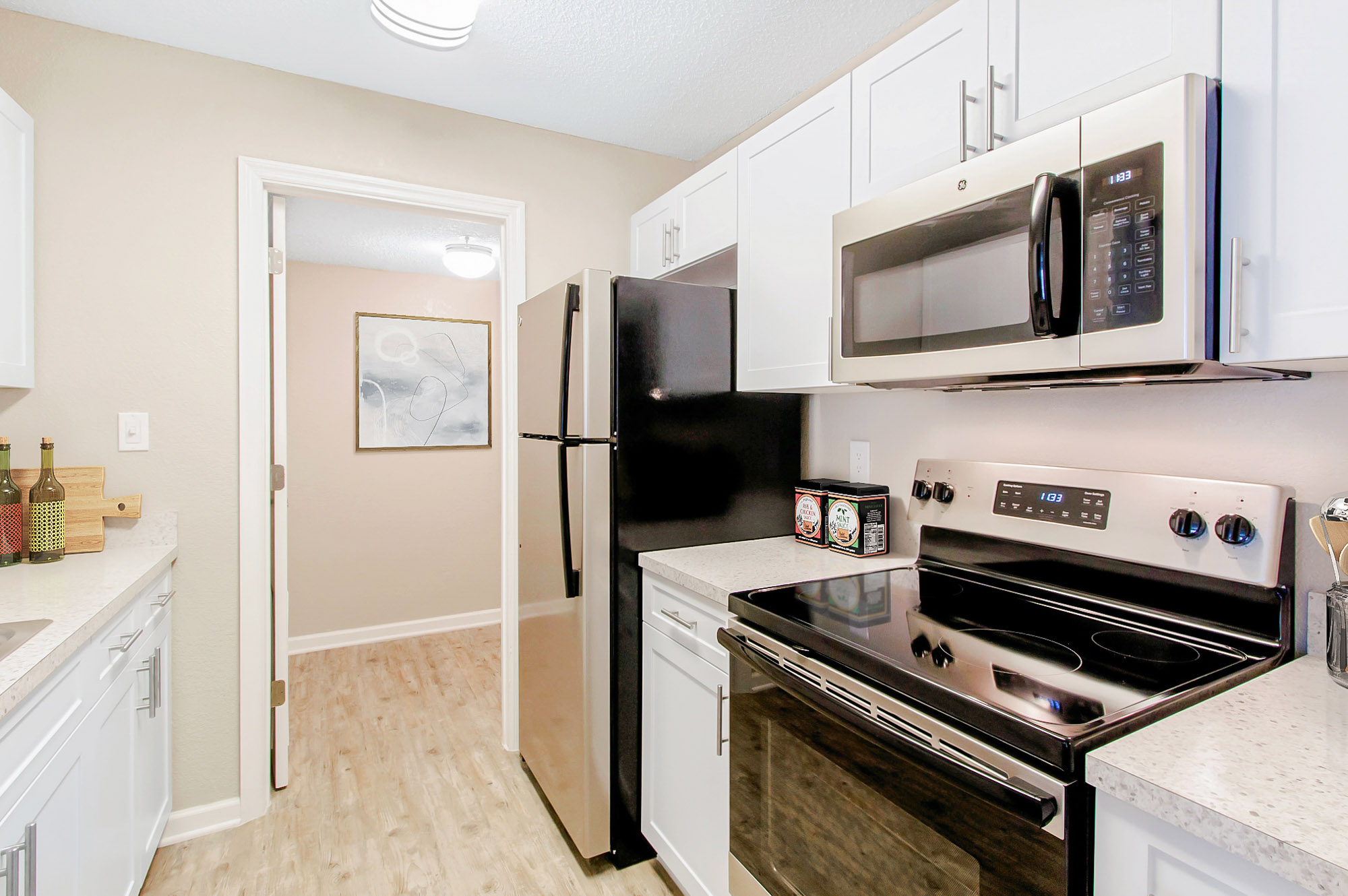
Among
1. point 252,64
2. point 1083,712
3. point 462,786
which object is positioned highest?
point 252,64

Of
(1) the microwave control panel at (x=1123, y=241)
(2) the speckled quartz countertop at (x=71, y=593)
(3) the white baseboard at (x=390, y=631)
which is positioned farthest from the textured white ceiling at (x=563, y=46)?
(3) the white baseboard at (x=390, y=631)

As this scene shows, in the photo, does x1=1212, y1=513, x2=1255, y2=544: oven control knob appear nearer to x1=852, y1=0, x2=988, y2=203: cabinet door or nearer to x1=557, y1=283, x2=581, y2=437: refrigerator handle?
x1=852, y1=0, x2=988, y2=203: cabinet door

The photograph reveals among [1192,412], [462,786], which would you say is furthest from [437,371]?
[1192,412]

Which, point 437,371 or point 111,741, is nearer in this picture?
point 111,741

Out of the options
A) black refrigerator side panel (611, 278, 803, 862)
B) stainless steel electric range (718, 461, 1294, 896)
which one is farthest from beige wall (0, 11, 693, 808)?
stainless steel electric range (718, 461, 1294, 896)

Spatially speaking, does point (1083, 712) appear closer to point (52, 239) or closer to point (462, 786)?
point (462, 786)

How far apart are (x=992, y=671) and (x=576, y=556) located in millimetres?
1184

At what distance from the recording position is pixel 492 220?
100 inches

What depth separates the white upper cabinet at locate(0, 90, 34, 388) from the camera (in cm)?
170

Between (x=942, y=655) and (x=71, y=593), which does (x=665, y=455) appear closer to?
(x=942, y=655)

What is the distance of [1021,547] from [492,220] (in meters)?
2.14

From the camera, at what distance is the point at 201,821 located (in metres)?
2.09

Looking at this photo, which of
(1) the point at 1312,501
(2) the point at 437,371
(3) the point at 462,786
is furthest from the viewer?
(2) the point at 437,371

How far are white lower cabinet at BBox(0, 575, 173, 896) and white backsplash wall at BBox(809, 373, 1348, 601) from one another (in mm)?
1873
